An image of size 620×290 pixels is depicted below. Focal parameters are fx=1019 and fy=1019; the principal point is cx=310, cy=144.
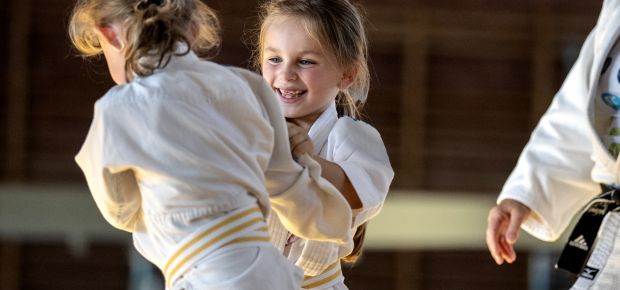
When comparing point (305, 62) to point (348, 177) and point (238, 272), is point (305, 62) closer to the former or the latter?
point (348, 177)

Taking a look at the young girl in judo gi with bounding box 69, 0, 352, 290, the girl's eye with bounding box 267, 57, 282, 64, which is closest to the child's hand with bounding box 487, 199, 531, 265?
the girl's eye with bounding box 267, 57, 282, 64

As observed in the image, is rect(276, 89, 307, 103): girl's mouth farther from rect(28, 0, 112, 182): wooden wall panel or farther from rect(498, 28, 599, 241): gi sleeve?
rect(28, 0, 112, 182): wooden wall panel

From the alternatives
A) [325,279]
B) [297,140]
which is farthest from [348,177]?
[325,279]

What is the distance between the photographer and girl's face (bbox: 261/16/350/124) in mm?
2143

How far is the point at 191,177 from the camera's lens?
4.96 ft

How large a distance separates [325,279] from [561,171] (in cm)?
60

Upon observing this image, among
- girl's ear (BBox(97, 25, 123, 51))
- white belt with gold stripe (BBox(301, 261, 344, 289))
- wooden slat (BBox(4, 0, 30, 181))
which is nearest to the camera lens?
girl's ear (BBox(97, 25, 123, 51))

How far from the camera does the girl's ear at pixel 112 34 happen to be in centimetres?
162

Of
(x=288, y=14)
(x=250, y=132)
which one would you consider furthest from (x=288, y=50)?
(x=250, y=132)

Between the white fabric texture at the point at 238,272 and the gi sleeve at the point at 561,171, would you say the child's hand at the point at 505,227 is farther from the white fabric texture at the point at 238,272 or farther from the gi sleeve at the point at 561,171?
the white fabric texture at the point at 238,272

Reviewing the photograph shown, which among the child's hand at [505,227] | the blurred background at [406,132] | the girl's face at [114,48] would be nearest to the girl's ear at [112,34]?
the girl's face at [114,48]

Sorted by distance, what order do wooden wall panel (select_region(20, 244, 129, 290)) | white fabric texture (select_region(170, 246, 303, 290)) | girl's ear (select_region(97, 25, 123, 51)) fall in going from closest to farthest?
white fabric texture (select_region(170, 246, 303, 290)) → girl's ear (select_region(97, 25, 123, 51)) → wooden wall panel (select_region(20, 244, 129, 290))

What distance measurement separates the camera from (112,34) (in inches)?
64.1

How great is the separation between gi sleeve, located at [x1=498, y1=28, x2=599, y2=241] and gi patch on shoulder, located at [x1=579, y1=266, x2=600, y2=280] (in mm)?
151
